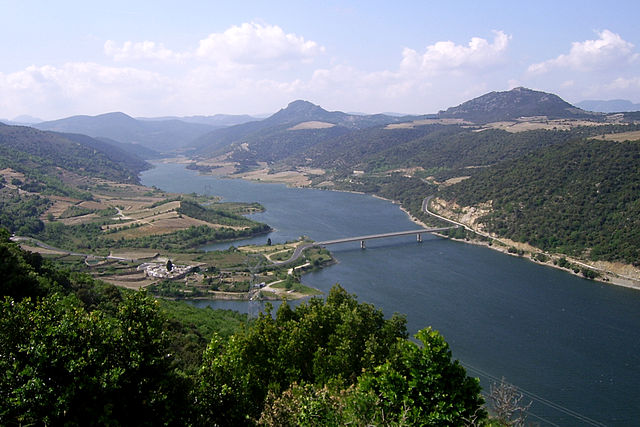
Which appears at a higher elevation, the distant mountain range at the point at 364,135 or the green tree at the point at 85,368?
the distant mountain range at the point at 364,135

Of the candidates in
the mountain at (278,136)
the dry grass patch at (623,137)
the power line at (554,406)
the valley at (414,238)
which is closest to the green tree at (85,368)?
the valley at (414,238)

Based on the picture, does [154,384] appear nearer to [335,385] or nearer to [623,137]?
[335,385]

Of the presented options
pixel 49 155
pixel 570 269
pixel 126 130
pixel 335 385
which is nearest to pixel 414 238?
pixel 570 269

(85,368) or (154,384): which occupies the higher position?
(85,368)

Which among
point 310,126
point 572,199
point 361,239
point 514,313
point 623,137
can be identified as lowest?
point 514,313

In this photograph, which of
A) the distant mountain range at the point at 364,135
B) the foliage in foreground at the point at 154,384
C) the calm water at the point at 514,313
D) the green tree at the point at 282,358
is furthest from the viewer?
the distant mountain range at the point at 364,135

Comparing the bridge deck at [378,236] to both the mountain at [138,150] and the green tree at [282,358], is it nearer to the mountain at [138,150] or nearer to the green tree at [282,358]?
the green tree at [282,358]
